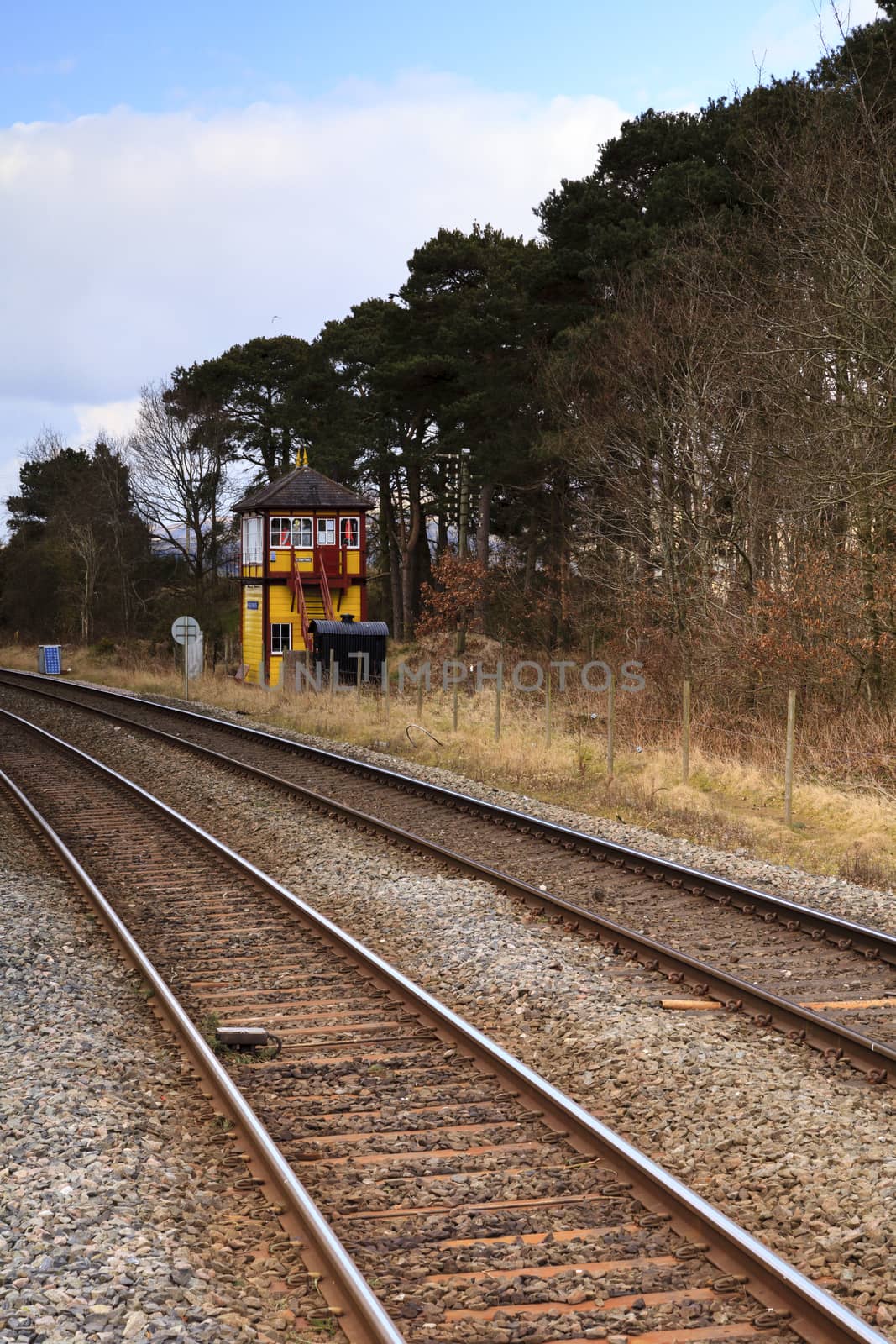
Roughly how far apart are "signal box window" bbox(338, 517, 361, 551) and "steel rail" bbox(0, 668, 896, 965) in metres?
23.0

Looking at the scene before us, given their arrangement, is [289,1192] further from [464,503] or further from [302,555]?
[464,503]

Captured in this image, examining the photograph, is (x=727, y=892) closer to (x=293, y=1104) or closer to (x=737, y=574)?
(x=293, y=1104)

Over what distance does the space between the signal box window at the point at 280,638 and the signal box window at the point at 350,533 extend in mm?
3591

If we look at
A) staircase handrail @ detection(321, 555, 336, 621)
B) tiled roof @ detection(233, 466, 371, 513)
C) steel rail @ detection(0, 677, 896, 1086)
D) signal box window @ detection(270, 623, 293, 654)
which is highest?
tiled roof @ detection(233, 466, 371, 513)

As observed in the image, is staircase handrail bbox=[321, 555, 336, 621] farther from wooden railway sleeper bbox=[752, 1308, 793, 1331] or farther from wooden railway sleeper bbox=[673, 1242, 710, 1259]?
wooden railway sleeper bbox=[752, 1308, 793, 1331]

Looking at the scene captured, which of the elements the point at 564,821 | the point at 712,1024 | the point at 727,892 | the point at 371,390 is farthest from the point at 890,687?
the point at 371,390

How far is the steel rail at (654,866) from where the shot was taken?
8914 millimetres

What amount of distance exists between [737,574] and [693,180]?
9.52 metres

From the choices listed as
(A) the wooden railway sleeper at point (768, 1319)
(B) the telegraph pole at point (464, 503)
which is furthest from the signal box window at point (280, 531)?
(A) the wooden railway sleeper at point (768, 1319)

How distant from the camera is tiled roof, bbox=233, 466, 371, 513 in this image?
143 feet

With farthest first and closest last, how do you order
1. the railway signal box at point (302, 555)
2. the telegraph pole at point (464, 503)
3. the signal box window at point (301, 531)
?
the telegraph pole at point (464, 503) → the signal box window at point (301, 531) → the railway signal box at point (302, 555)

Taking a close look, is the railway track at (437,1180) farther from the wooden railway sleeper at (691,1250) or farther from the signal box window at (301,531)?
the signal box window at (301,531)

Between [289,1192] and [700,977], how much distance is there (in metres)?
3.84

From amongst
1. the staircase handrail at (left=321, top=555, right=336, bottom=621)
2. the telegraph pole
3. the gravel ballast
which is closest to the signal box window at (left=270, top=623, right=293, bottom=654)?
the staircase handrail at (left=321, top=555, right=336, bottom=621)
